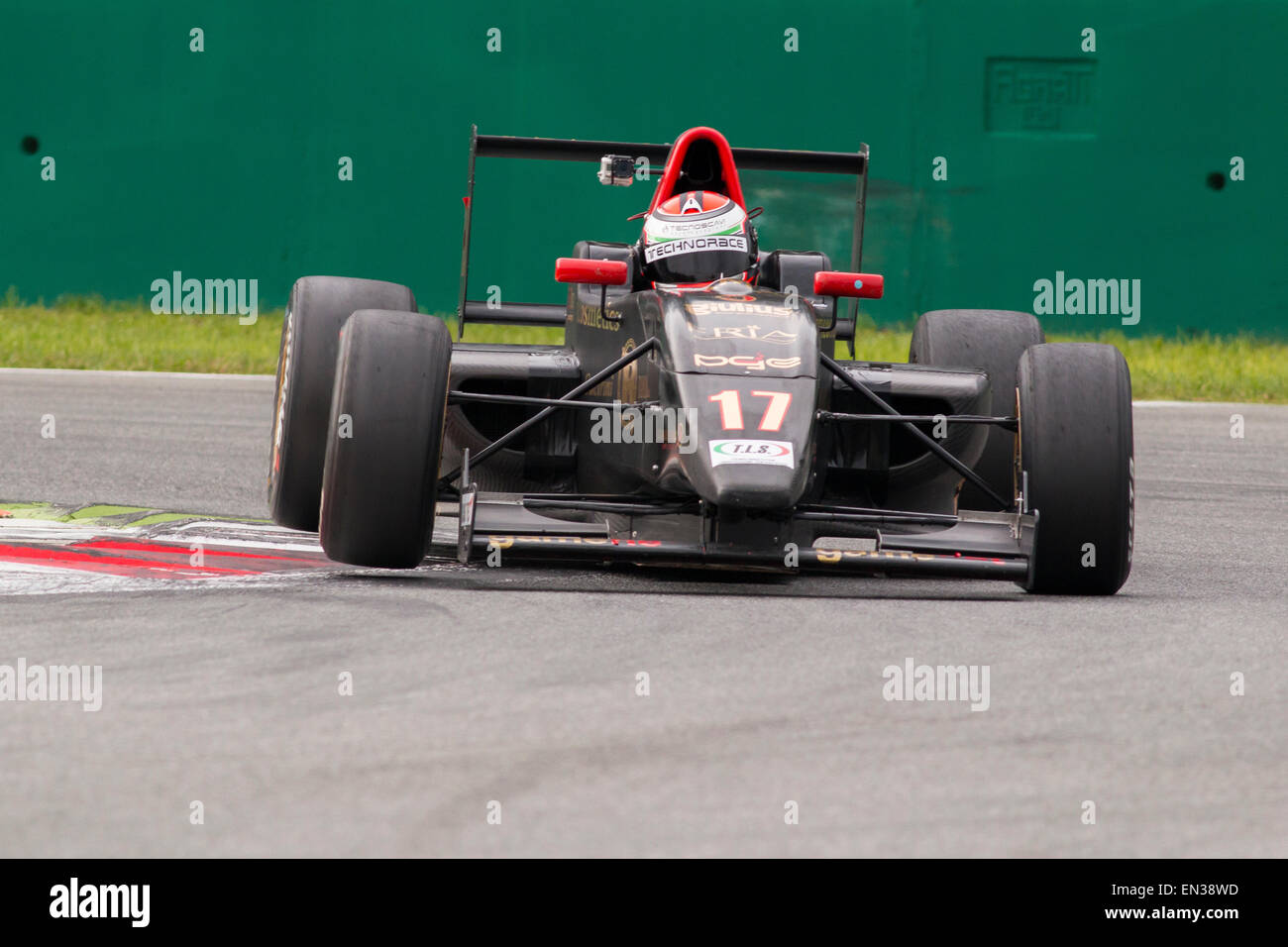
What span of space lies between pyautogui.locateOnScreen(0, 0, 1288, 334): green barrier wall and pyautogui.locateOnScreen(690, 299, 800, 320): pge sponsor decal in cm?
897

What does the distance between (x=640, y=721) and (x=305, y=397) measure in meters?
2.93

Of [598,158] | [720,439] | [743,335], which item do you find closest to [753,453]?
[720,439]

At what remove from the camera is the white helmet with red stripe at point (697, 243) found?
271 inches

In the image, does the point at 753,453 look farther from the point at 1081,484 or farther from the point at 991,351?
the point at 991,351

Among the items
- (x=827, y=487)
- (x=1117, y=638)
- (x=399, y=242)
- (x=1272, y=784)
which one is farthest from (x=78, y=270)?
(x=1272, y=784)

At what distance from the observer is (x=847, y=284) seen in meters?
6.51

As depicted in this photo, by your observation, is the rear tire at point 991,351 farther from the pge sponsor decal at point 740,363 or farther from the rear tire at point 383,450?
the rear tire at point 383,450

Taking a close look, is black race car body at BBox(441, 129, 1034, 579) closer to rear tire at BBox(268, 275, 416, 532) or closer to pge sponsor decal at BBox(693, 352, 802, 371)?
pge sponsor decal at BBox(693, 352, 802, 371)

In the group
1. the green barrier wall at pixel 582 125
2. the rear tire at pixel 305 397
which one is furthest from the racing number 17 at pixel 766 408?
the green barrier wall at pixel 582 125

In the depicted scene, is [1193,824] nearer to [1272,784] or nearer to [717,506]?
[1272,784]

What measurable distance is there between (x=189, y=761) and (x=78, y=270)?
12643 mm

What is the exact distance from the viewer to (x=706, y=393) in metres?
5.68

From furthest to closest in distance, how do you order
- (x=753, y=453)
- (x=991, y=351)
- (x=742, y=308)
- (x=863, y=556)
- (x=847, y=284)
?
(x=991, y=351), (x=847, y=284), (x=742, y=308), (x=863, y=556), (x=753, y=453)

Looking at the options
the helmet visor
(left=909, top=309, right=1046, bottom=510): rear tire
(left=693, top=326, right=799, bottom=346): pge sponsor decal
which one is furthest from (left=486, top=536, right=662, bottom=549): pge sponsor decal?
(left=909, top=309, right=1046, bottom=510): rear tire
